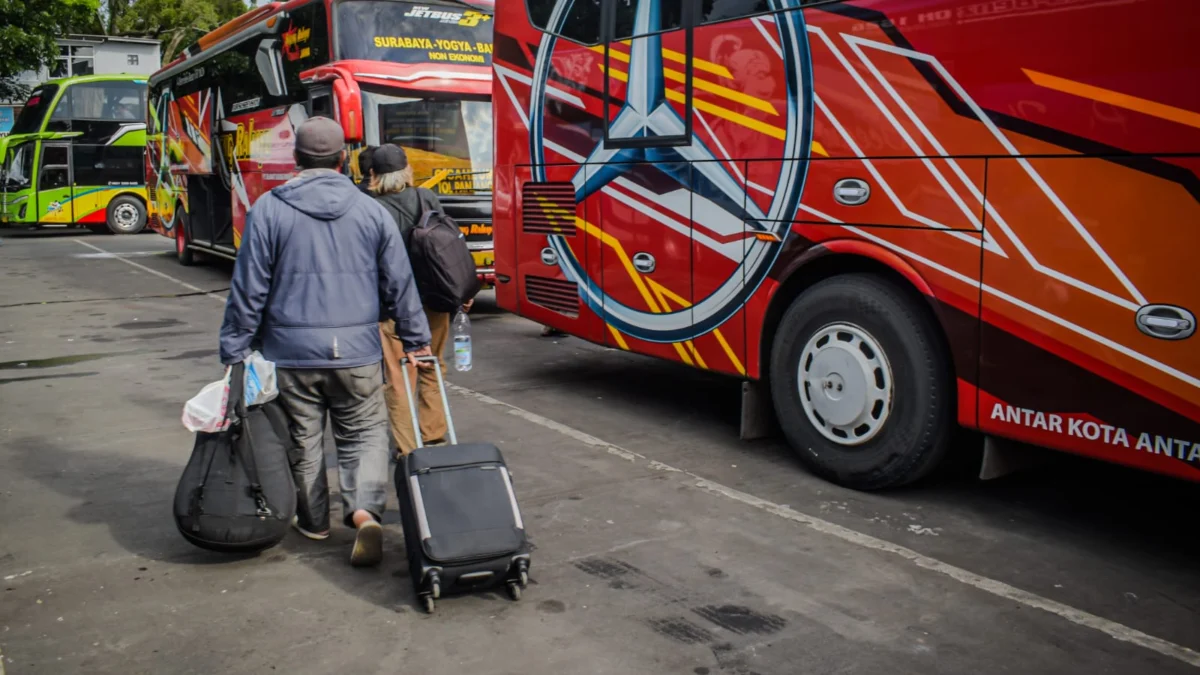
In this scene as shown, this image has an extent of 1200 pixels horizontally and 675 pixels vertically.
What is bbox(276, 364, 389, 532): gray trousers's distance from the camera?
475 cm

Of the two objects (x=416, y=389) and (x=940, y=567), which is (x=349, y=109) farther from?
(x=940, y=567)

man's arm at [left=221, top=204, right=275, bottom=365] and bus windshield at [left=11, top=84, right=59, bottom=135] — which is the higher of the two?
bus windshield at [left=11, top=84, right=59, bottom=135]

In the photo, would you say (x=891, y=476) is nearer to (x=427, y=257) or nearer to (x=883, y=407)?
(x=883, y=407)

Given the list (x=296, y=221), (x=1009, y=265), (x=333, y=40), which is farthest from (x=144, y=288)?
(x=1009, y=265)

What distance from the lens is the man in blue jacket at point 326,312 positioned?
4.60m

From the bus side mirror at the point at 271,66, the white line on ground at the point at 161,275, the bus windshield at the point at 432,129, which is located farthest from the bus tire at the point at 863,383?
the white line on ground at the point at 161,275

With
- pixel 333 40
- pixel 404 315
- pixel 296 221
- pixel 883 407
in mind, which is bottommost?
pixel 883 407

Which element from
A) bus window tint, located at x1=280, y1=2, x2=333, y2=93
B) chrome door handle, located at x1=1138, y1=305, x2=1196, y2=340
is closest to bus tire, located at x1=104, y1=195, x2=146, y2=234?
bus window tint, located at x1=280, y1=2, x2=333, y2=93

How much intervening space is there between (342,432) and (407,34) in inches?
332

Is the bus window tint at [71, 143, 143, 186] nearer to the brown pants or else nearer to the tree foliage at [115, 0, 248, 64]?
the brown pants

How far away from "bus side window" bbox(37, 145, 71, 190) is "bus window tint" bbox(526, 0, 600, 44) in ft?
71.1

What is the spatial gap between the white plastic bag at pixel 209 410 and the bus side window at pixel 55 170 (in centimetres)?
2439

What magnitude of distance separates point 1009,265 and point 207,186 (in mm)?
14840

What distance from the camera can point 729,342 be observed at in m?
6.63
